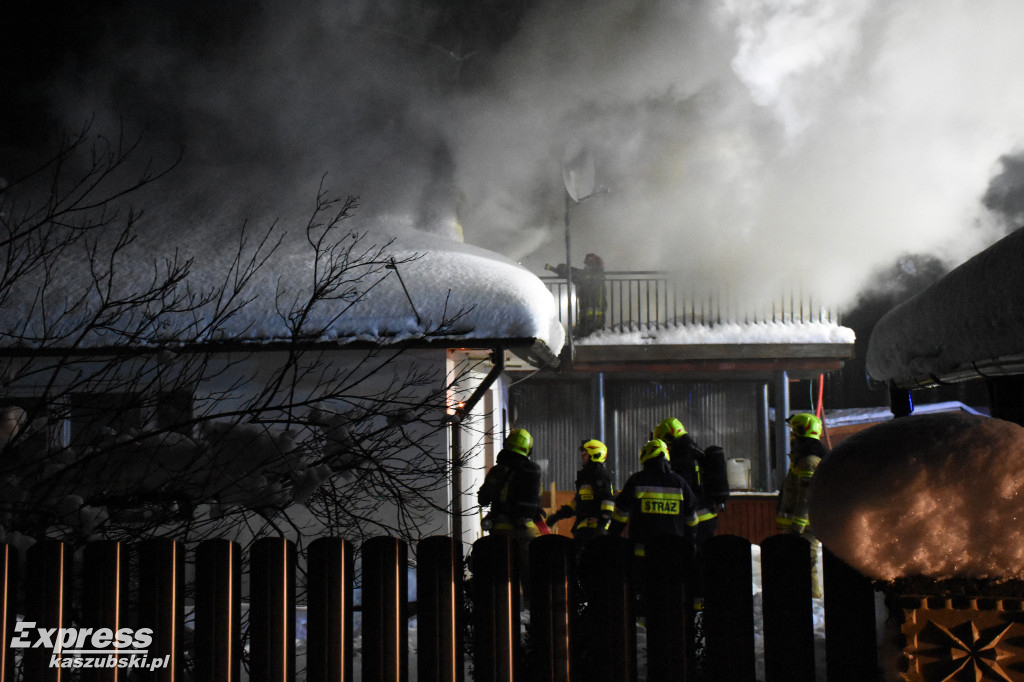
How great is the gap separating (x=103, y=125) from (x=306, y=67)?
296 cm

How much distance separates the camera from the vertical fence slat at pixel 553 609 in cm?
286

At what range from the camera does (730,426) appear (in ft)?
42.7

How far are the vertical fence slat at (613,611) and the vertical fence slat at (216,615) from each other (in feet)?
4.78

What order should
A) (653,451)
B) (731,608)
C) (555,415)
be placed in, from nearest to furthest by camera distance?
(731,608), (653,451), (555,415)

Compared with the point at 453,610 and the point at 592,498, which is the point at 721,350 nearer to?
the point at 592,498

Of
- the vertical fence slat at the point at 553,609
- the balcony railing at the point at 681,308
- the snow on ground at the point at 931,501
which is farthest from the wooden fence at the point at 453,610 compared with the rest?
the balcony railing at the point at 681,308

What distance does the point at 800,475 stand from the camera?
6707mm

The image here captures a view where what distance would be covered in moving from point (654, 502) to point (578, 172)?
7.22 m

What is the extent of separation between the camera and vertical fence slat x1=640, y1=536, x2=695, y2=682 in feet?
9.11

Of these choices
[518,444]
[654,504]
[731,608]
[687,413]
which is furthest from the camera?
[687,413]

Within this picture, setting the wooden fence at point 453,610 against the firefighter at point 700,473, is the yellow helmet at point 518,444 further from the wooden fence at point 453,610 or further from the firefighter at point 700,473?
the wooden fence at point 453,610

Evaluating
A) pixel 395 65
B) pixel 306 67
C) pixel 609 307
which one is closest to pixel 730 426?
pixel 609 307

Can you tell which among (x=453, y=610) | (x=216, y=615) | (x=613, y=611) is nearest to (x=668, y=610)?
(x=613, y=611)

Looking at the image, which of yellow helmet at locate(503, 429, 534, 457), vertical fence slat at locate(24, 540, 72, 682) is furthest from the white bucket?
vertical fence slat at locate(24, 540, 72, 682)
